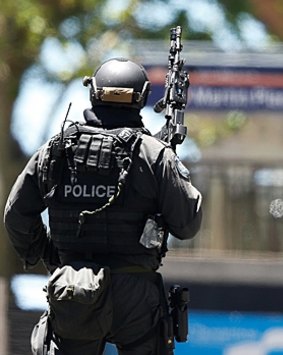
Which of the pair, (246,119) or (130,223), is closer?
(130,223)

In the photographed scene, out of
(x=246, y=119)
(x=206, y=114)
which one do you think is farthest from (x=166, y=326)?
(x=246, y=119)

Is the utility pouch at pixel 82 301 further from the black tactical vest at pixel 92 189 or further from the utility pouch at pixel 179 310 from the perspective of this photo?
the utility pouch at pixel 179 310

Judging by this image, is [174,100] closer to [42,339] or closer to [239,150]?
[42,339]

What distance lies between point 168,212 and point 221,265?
4.07 metres

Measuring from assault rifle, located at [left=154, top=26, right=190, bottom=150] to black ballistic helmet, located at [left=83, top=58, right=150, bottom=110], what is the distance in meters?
0.19

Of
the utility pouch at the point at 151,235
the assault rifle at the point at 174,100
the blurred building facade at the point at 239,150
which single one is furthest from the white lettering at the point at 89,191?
the blurred building facade at the point at 239,150

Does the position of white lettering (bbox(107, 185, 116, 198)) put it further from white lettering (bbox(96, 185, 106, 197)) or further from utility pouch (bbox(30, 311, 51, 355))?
utility pouch (bbox(30, 311, 51, 355))

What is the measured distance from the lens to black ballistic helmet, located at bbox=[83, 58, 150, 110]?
4.46 meters

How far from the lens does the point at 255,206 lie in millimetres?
12914

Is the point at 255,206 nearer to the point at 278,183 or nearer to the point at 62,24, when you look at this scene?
the point at 278,183

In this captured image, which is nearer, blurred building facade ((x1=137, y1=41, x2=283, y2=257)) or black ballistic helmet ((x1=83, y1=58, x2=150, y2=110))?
black ballistic helmet ((x1=83, y1=58, x2=150, y2=110))

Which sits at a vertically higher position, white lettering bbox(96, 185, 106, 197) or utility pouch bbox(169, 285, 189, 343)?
white lettering bbox(96, 185, 106, 197)

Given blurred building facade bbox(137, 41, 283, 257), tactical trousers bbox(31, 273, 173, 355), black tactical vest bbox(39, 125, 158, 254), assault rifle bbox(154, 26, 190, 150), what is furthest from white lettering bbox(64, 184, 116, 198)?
blurred building facade bbox(137, 41, 283, 257)

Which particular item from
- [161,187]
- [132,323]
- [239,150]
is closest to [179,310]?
[132,323]
